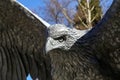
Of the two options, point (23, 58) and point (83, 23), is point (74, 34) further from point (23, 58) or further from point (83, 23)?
point (83, 23)

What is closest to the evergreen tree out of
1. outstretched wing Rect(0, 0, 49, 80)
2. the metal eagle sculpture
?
outstretched wing Rect(0, 0, 49, 80)

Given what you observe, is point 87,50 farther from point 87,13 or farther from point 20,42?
point 87,13

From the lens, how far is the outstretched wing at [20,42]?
5.04 m

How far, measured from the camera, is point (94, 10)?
15.8 metres

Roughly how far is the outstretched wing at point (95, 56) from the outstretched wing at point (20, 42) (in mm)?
795

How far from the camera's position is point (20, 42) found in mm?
5398

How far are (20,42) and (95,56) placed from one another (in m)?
1.38

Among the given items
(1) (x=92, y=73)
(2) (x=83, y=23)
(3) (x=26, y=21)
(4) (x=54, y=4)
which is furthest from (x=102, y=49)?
(4) (x=54, y=4)

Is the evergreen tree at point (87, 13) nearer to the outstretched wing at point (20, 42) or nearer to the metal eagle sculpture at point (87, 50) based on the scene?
the outstretched wing at point (20, 42)

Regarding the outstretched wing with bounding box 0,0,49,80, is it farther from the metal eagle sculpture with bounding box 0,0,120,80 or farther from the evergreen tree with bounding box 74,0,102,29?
the evergreen tree with bounding box 74,0,102,29

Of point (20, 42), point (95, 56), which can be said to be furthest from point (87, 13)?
point (95, 56)

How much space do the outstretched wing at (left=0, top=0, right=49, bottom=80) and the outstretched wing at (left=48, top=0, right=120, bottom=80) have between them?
79 cm

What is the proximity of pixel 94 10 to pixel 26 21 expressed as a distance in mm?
10875

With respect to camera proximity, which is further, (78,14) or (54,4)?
(54,4)
